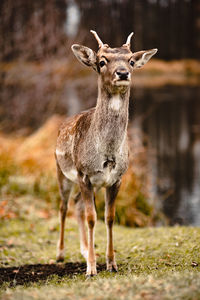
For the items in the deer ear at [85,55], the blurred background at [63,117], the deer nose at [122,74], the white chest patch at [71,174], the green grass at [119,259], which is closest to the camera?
the green grass at [119,259]

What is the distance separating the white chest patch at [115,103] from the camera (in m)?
4.04

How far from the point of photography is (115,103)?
4059mm

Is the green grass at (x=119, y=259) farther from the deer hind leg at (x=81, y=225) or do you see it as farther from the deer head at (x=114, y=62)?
the deer head at (x=114, y=62)

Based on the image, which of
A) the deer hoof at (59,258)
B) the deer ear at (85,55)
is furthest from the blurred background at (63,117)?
the deer ear at (85,55)

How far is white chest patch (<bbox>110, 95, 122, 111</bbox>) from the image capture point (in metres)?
4.04

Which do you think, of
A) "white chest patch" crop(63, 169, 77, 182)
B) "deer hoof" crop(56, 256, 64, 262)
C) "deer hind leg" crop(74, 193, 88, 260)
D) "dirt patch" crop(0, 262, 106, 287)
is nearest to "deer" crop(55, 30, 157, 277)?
"white chest patch" crop(63, 169, 77, 182)

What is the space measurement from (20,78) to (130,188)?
16.6 feet

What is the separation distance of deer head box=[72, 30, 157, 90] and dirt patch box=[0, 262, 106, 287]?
84.4 inches

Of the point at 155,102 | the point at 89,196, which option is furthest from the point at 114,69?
the point at 155,102

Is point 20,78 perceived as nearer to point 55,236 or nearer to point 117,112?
point 55,236

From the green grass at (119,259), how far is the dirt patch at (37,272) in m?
0.19

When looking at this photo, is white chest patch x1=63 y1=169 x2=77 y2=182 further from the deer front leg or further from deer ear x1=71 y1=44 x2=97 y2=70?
deer ear x1=71 y1=44 x2=97 y2=70

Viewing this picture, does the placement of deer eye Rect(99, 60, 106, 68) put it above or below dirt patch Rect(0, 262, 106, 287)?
above

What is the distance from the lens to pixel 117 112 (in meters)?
4.08
